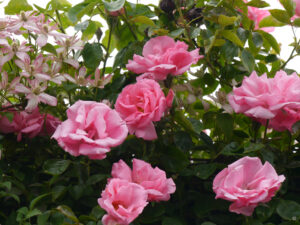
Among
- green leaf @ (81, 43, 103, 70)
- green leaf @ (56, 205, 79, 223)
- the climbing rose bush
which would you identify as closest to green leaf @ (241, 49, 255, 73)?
the climbing rose bush

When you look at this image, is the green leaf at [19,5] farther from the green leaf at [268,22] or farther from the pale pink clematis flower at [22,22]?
the green leaf at [268,22]

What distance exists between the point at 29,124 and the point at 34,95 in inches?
2.5

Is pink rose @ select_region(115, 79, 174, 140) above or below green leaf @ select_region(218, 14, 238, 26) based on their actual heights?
below

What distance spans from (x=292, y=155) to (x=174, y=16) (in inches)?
12.2

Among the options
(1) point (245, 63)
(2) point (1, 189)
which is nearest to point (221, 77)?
(1) point (245, 63)

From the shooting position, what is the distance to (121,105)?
24.7 inches

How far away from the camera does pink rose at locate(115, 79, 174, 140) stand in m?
0.61

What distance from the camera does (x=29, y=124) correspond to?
75 cm

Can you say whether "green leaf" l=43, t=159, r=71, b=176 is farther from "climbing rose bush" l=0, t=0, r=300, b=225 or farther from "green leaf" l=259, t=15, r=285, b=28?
"green leaf" l=259, t=15, r=285, b=28

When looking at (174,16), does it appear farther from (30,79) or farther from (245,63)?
(30,79)

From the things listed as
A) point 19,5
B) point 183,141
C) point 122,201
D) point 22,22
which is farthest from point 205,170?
point 19,5

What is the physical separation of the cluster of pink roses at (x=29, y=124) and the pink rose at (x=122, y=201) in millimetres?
226

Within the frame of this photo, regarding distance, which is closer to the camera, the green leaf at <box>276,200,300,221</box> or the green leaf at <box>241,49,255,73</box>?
the green leaf at <box>276,200,300,221</box>

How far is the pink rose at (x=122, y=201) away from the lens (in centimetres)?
54
